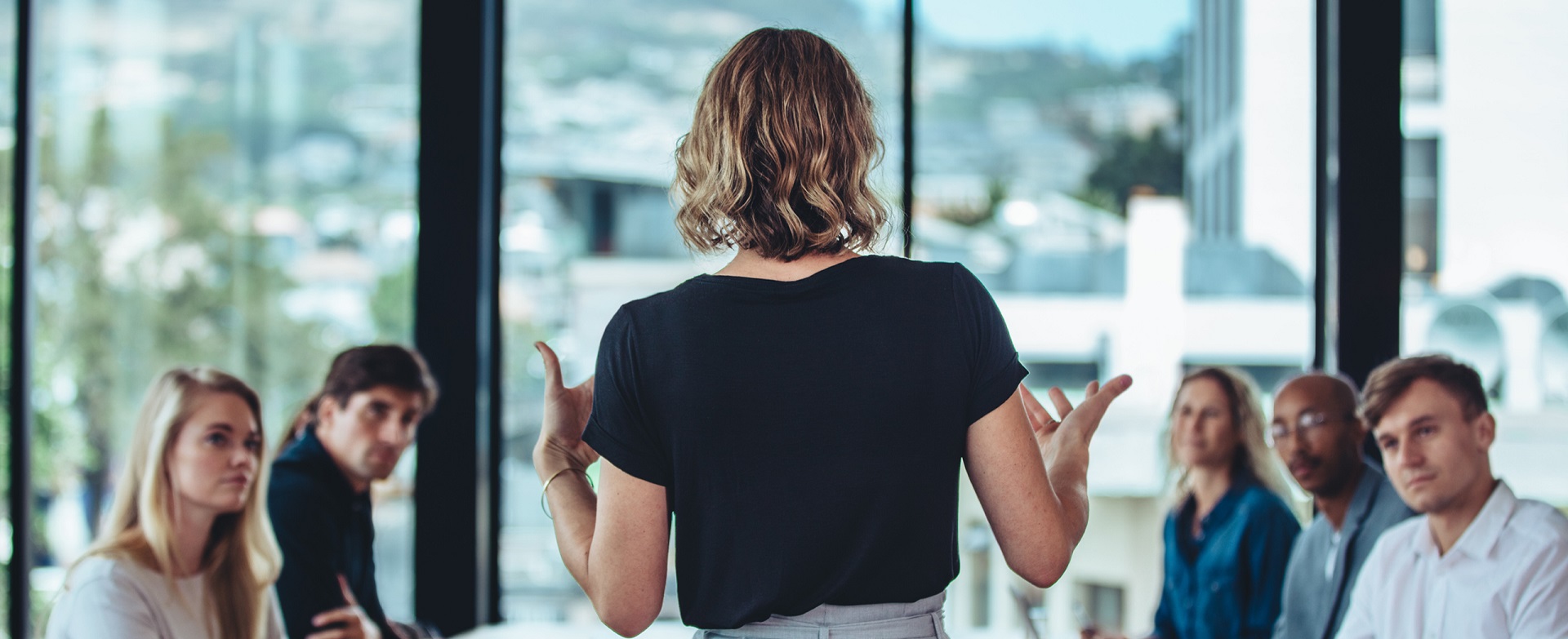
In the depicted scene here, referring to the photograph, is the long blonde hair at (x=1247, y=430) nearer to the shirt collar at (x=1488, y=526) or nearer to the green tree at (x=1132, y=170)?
the shirt collar at (x=1488, y=526)

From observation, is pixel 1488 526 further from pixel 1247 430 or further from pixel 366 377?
pixel 366 377

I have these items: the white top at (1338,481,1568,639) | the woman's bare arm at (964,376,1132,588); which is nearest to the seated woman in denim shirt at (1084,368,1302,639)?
the white top at (1338,481,1568,639)

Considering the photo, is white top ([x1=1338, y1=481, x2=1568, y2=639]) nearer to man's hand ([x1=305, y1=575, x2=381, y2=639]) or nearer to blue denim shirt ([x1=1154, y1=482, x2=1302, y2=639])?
blue denim shirt ([x1=1154, y1=482, x2=1302, y2=639])

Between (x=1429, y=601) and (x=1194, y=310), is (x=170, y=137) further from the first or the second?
(x=1429, y=601)

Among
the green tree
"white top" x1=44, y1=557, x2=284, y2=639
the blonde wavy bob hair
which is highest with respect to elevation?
the green tree

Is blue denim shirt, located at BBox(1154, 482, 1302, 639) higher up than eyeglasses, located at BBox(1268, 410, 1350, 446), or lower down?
lower down

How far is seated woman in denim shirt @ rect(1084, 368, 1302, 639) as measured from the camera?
110 inches

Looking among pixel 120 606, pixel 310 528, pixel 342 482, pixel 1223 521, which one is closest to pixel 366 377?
pixel 342 482

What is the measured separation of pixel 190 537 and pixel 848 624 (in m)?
1.54

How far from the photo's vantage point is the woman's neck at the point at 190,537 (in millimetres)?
2160

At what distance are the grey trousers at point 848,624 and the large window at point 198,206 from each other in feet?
9.71

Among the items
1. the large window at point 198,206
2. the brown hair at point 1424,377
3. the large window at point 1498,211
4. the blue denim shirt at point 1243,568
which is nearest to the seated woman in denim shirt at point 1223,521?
the blue denim shirt at point 1243,568

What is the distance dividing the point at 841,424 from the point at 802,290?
0.14m

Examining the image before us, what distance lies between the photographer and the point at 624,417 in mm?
1187
